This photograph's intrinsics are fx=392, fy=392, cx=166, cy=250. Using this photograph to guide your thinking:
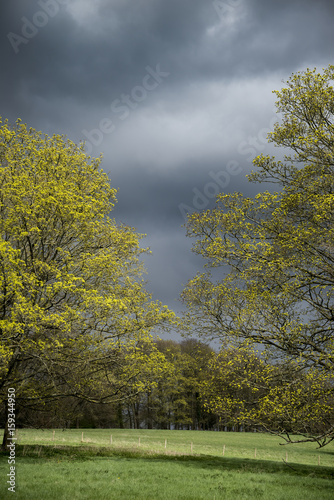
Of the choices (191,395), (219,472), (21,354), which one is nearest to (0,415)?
(21,354)

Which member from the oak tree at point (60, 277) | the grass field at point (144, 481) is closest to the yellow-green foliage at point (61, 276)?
the oak tree at point (60, 277)

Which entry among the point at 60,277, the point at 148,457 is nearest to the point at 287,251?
the point at 60,277

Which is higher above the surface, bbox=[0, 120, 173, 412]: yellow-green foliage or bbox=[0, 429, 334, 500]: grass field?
bbox=[0, 120, 173, 412]: yellow-green foliage

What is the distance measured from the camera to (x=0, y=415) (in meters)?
18.6

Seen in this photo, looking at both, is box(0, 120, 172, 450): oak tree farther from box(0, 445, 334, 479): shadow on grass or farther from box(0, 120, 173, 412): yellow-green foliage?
box(0, 445, 334, 479): shadow on grass

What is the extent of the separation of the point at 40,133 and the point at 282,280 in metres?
13.1

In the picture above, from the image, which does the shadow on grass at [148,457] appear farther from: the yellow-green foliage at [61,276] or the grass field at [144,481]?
the yellow-green foliage at [61,276]

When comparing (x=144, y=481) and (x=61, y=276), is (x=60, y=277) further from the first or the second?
(x=144, y=481)

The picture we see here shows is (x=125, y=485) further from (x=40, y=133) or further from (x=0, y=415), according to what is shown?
(x=40, y=133)

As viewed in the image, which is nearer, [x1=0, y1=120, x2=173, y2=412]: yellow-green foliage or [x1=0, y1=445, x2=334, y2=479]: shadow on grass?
[x1=0, y1=120, x2=173, y2=412]: yellow-green foliage

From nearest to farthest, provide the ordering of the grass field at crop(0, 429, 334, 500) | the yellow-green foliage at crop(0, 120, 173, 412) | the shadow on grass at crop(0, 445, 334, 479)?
the grass field at crop(0, 429, 334, 500), the yellow-green foliage at crop(0, 120, 173, 412), the shadow on grass at crop(0, 445, 334, 479)

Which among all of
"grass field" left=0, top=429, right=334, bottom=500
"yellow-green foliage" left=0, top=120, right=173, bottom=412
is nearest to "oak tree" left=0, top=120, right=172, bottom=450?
"yellow-green foliage" left=0, top=120, right=173, bottom=412

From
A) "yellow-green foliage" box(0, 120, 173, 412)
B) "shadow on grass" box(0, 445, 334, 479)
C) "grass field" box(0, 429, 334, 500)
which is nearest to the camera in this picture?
"grass field" box(0, 429, 334, 500)

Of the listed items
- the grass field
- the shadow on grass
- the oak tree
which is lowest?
the shadow on grass
